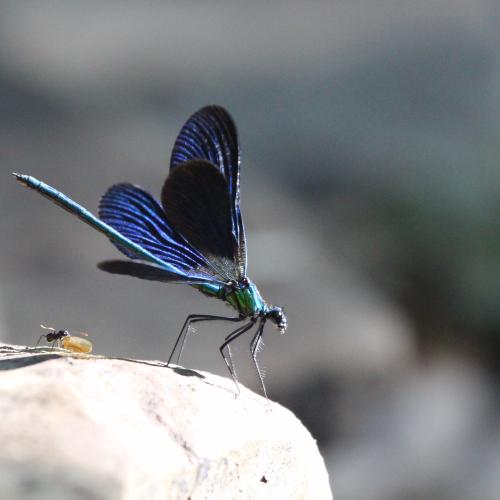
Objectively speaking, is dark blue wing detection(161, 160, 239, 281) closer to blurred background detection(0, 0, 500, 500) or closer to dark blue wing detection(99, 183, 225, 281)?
dark blue wing detection(99, 183, 225, 281)

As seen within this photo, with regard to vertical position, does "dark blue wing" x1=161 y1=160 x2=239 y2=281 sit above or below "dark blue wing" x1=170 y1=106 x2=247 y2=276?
below

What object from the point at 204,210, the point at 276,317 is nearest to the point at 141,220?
the point at 204,210

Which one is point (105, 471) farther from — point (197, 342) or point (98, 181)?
point (98, 181)

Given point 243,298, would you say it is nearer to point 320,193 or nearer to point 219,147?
point 219,147

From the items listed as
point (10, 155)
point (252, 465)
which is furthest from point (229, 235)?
point (10, 155)

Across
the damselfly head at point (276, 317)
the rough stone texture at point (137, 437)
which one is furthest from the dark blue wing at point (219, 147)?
the rough stone texture at point (137, 437)

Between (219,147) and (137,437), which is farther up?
(219,147)

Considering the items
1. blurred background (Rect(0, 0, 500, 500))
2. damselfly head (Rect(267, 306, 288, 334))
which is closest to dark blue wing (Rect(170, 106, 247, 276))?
damselfly head (Rect(267, 306, 288, 334))
